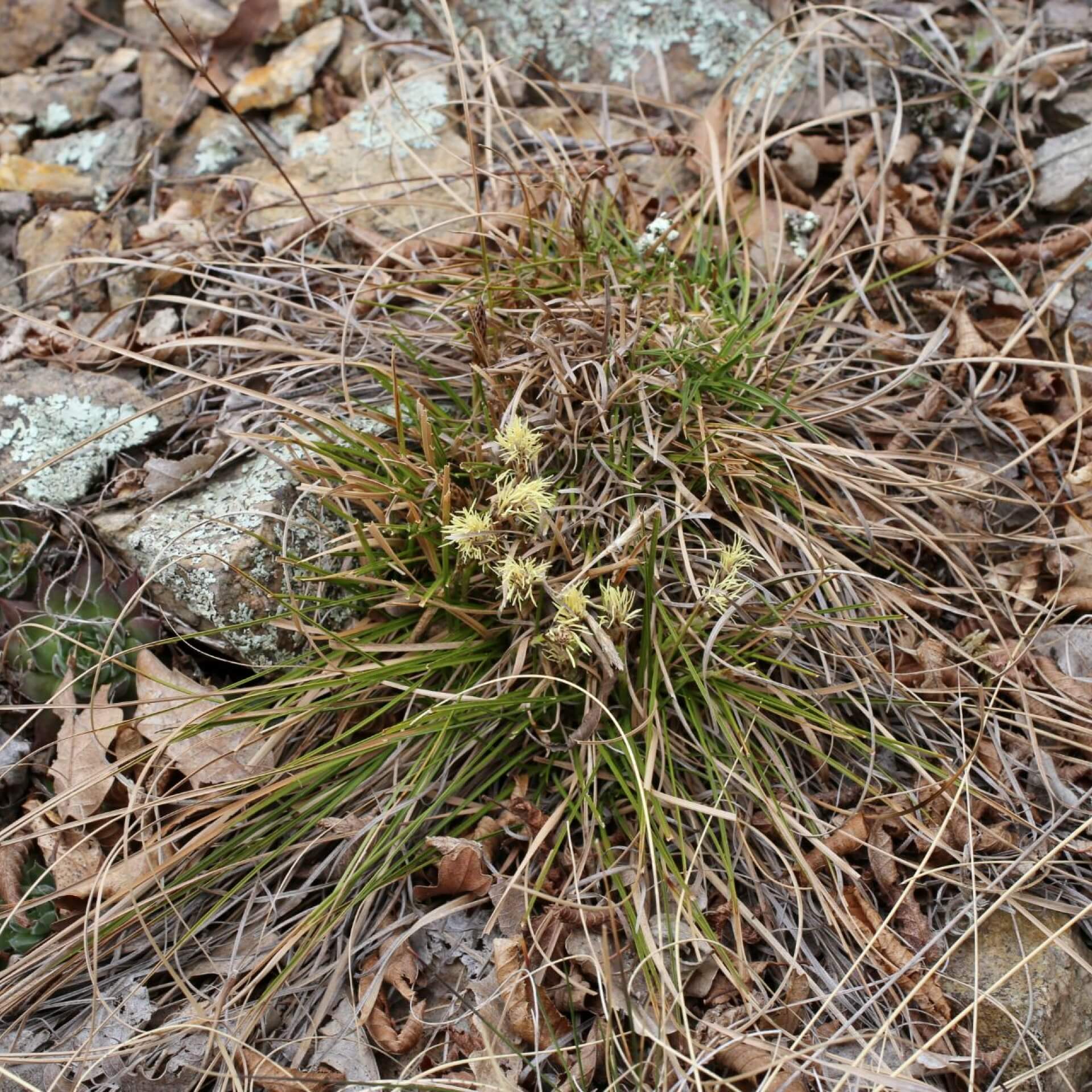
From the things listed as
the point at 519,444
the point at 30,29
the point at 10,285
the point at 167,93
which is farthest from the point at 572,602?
the point at 30,29

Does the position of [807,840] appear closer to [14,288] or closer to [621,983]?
[621,983]

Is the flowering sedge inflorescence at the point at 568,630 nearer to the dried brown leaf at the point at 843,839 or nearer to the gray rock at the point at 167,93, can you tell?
the dried brown leaf at the point at 843,839

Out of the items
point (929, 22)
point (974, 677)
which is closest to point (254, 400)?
point (974, 677)

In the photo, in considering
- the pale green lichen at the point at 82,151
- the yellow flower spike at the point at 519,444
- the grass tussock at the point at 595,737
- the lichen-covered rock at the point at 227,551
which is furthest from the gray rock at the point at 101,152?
the yellow flower spike at the point at 519,444

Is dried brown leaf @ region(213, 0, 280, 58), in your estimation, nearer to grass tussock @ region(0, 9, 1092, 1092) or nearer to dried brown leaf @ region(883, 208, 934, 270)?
grass tussock @ region(0, 9, 1092, 1092)

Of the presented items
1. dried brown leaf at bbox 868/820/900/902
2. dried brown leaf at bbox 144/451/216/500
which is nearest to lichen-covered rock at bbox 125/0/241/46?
dried brown leaf at bbox 144/451/216/500

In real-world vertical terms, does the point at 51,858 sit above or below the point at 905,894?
above
